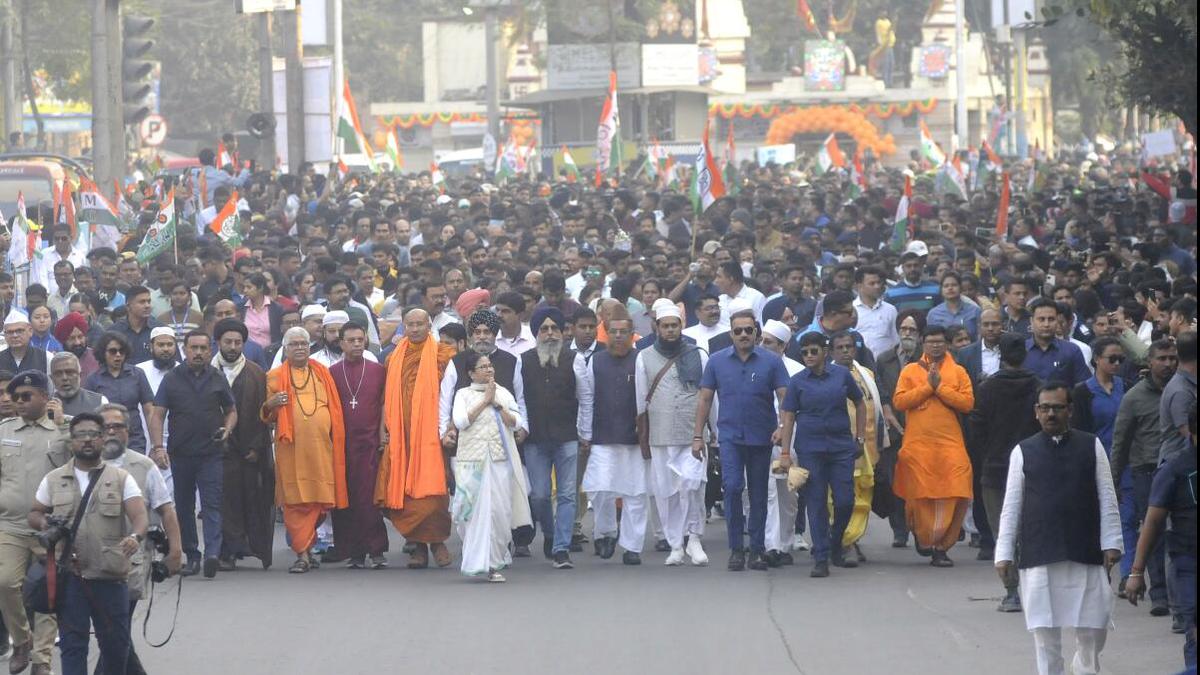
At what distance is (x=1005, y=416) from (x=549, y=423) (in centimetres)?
295

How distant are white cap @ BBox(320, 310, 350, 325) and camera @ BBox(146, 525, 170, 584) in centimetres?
476

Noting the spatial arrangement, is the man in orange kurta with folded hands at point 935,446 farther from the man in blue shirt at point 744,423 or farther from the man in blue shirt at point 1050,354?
the man in blue shirt at point 744,423

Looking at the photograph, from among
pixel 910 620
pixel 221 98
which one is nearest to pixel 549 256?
pixel 910 620

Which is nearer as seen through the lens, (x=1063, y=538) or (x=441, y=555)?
(x=1063, y=538)

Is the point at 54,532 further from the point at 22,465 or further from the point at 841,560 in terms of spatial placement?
the point at 841,560

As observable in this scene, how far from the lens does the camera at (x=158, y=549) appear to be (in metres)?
8.73

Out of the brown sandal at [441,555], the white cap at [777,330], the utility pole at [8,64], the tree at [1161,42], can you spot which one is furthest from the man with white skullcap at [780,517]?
the utility pole at [8,64]

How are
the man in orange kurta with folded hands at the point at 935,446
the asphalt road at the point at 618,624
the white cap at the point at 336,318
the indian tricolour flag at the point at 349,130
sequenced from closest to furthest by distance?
the asphalt road at the point at 618,624 → the man in orange kurta with folded hands at the point at 935,446 → the white cap at the point at 336,318 → the indian tricolour flag at the point at 349,130

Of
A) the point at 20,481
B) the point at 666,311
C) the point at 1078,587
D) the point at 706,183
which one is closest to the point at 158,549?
the point at 20,481

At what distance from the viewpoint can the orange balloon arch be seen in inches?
2682

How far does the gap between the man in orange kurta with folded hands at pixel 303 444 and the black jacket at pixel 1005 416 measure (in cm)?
397

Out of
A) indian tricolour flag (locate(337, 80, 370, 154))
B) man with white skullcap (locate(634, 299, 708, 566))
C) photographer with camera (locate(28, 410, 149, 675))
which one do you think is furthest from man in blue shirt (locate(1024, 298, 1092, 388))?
indian tricolour flag (locate(337, 80, 370, 154))

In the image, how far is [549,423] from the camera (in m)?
13.0

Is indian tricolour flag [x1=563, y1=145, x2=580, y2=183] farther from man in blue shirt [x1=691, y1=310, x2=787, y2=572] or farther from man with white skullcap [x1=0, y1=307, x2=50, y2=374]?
man in blue shirt [x1=691, y1=310, x2=787, y2=572]
